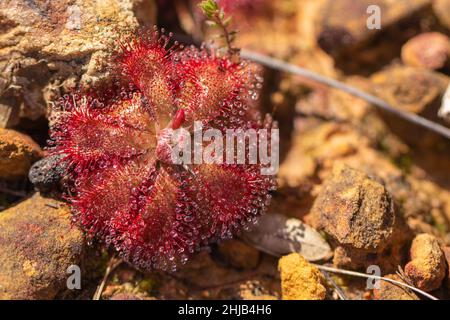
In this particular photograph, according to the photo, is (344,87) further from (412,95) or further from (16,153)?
(16,153)

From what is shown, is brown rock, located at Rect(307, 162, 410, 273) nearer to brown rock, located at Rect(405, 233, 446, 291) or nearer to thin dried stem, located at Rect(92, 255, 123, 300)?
brown rock, located at Rect(405, 233, 446, 291)

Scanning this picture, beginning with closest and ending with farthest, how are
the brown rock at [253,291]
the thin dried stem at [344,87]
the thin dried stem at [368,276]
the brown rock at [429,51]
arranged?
the thin dried stem at [368,276], the brown rock at [253,291], the thin dried stem at [344,87], the brown rock at [429,51]

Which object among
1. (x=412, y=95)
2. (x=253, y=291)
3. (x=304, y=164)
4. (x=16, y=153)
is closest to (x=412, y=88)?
(x=412, y=95)

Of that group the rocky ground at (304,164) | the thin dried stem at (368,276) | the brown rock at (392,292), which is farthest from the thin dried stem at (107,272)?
the brown rock at (392,292)

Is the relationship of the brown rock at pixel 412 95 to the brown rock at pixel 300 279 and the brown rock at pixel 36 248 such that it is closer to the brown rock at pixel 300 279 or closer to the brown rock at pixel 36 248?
the brown rock at pixel 300 279

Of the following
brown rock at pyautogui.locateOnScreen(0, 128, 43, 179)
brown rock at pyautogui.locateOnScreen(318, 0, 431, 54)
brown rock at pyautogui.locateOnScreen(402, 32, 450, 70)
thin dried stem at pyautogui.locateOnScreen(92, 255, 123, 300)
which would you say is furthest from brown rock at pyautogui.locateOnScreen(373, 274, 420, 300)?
brown rock at pyautogui.locateOnScreen(0, 128, 43, 179)

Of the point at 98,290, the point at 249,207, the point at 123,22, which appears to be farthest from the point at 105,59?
the point at 98,290
